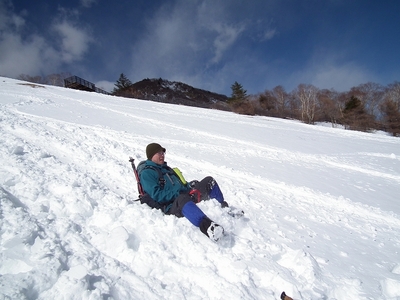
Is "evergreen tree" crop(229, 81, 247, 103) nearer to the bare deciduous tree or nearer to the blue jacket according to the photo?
the bare deciduous tree

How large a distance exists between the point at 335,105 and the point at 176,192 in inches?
1679

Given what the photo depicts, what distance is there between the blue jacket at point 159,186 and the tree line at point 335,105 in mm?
23984

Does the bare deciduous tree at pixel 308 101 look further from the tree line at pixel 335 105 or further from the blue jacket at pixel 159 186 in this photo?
the blue jacket at pixel 159 186

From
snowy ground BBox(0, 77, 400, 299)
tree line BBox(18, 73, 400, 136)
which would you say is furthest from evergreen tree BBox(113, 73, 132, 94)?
snowy ground BBox(0, 77, 400, 299)

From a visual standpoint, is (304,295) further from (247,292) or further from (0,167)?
(0,167)

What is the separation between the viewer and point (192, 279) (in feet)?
6.91

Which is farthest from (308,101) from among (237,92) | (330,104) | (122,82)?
(122,82)

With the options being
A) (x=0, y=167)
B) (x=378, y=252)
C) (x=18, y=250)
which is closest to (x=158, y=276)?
(x=18, y=250)

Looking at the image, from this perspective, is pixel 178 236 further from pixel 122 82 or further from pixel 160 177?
pixel 122 82

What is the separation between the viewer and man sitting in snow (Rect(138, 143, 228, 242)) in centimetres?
261

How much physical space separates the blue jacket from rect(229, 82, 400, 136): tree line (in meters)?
24.0

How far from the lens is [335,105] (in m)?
36.9

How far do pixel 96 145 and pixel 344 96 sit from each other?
45.6 meters

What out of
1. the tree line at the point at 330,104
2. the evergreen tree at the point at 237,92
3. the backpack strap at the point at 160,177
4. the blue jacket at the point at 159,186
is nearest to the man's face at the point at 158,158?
the blue jacket at the point at 159,186
